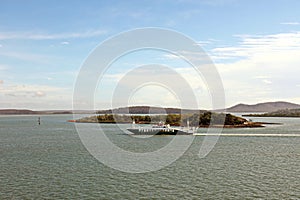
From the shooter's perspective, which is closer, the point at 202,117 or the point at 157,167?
the point at 157,167

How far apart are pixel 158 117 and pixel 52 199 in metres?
124

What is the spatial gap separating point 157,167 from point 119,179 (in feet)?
20.1

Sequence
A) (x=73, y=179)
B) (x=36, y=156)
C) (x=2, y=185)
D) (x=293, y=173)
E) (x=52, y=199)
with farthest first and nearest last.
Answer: (x=36, y=156), (x=293, y=173), (x=73, y=179), (x=2, y=185), (x=52, y=199)

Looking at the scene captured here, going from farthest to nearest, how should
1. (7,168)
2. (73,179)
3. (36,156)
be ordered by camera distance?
(36,156)
(7,168)
(73,179)

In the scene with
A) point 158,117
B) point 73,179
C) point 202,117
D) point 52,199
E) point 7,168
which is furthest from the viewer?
point 158,117

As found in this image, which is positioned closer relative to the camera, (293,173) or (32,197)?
(32,197)

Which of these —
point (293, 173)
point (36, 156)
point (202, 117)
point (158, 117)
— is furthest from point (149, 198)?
point (158, 117)

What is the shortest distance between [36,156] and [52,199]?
63.6ft

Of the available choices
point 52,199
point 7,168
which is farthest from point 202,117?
point 52,199

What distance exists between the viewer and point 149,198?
20.5m

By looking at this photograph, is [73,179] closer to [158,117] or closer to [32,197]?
[32,197]

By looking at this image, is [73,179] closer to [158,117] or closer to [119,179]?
[119,179]

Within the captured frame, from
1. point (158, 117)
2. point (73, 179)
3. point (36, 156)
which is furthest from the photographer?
point (158, 117)

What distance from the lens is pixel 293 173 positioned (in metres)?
Result: 28.1
